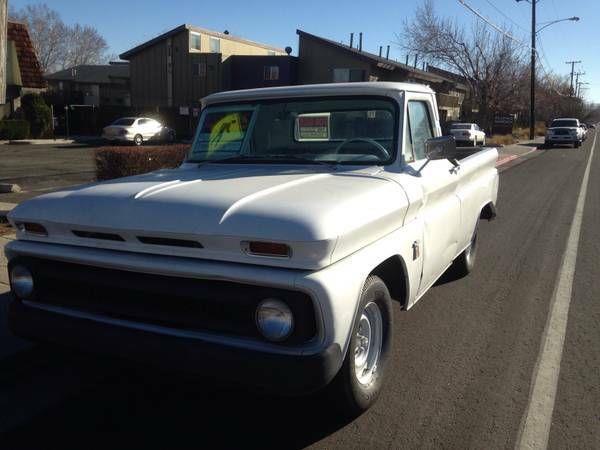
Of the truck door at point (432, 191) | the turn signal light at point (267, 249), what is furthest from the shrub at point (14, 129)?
the turn signal light at point (267, 249)

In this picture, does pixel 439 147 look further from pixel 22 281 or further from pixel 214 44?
pixel 214 44

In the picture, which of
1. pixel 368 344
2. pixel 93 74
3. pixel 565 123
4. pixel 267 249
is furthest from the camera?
pixel 93 74

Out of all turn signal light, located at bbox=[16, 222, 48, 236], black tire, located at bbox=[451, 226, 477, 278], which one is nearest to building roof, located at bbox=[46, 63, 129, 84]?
black tire, located at bbox=[451, 226, 477, 278]

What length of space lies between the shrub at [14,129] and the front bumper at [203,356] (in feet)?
95.7

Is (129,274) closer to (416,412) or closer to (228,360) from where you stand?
(228,360)

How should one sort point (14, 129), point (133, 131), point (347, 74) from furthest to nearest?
point (347, 74) → point (133, 131) → point (14, 129)

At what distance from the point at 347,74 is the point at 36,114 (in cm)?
1974

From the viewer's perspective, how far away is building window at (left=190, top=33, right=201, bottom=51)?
41062 millimetres

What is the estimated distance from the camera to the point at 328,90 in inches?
174

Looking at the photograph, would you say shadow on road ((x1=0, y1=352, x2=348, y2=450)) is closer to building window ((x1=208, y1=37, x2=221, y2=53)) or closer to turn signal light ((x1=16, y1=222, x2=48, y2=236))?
turn signal light ((x1=16, y1=222, x2=48, y2=236))

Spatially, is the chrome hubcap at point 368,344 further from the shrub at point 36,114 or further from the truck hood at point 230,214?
the shrub at point 36,114

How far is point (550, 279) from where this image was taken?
20.6ft

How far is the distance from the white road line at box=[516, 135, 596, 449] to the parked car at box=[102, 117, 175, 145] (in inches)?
1044

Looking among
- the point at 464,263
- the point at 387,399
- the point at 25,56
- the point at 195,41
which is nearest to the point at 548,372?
the point at 387,399
